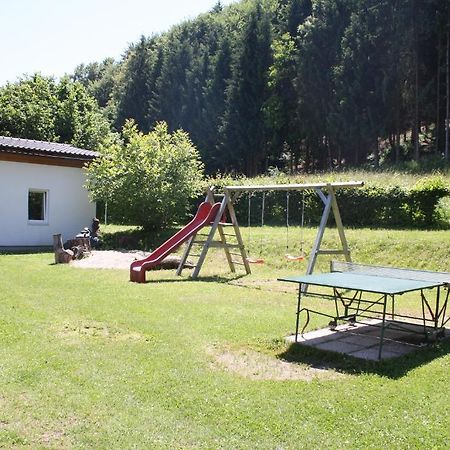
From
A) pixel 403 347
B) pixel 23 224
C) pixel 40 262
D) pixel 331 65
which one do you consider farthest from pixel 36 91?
pixel 403 347

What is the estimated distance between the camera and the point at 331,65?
39188 mm

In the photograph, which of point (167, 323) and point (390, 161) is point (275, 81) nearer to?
point (390, 161)

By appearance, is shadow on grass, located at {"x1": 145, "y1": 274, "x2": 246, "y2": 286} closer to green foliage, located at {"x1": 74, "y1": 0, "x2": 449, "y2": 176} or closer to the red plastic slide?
the red plastic slide

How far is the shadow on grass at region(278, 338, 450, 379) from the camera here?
19.3ft

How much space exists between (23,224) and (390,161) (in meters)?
24.3

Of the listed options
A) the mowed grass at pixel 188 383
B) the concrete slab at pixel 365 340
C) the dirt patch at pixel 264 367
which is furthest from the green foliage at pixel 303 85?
the dirt patch at pixel 264 367

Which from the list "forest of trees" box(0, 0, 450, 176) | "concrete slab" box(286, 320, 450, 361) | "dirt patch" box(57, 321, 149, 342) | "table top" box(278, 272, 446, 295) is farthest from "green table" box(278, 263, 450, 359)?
"forest of trees" box(0, 0, 450, 176)

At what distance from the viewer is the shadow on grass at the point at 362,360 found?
589cm

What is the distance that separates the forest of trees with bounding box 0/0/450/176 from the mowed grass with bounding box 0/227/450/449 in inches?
1064

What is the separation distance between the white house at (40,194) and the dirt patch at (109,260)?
3.08m

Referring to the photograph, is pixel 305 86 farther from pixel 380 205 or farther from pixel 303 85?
pixel 380 205

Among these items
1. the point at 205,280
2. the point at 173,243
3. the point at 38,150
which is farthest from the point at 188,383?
the point at 38,150

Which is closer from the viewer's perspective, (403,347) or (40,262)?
(403,347)

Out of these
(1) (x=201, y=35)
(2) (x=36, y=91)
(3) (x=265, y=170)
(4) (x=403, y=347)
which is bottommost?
(4) (x=403, y=347)
